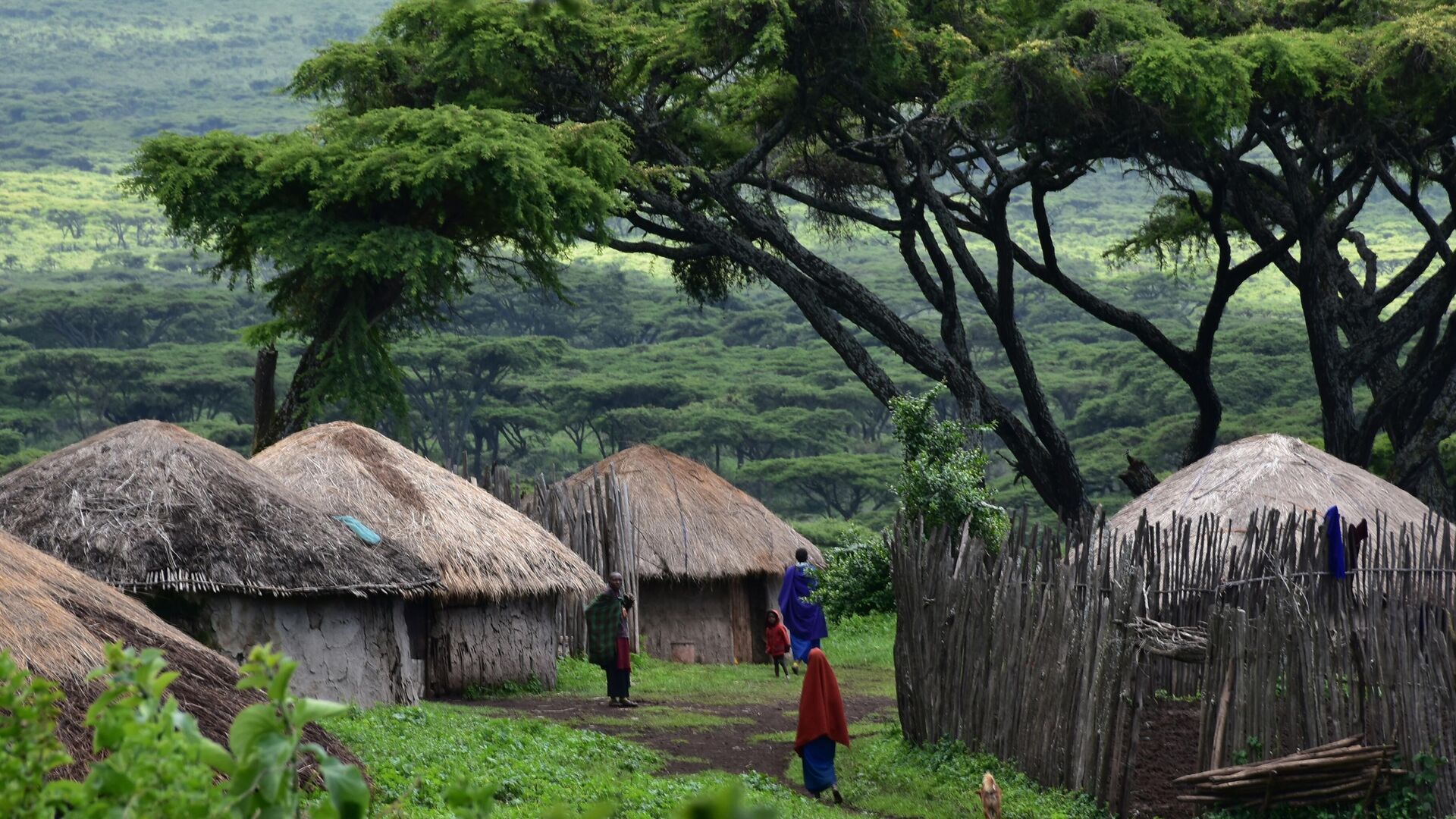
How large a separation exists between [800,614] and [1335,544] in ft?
16.6

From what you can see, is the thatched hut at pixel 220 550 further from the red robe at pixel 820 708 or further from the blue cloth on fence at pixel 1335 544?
the blue cloth on fence at pixel 1335 544

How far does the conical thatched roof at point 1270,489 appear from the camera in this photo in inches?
559

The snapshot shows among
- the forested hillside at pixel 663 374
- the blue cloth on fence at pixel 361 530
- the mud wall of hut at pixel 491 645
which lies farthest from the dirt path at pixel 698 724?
the forested hillside at pixel 663 374

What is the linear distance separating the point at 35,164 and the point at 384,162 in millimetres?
85708

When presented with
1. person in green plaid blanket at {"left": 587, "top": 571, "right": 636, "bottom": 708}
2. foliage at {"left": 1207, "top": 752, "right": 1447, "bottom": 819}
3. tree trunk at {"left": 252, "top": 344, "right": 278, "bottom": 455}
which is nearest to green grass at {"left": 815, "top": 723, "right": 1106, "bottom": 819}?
foliage at {"left": 1207, "top": 752, "right": 1447, "bottom": 819}

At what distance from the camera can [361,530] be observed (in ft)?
39.9

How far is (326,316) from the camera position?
58.3ft

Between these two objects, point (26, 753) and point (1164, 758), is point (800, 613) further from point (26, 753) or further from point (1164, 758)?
point (26, 753)

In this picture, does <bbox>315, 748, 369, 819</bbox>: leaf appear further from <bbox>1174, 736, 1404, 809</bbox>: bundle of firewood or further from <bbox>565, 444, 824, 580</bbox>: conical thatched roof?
<bbox>565, 444, 824, 580</bbox>: conical thatched roof

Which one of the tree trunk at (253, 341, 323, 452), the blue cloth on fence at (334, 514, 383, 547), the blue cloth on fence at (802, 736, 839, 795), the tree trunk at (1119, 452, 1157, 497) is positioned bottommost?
the blue cloth on fence at (802, 736, 839, 795)

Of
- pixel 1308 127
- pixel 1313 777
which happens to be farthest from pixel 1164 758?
pixel 1308 127

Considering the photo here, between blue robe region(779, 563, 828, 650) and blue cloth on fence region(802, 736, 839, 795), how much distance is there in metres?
4.53

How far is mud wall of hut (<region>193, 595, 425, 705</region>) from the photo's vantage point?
1119 cm

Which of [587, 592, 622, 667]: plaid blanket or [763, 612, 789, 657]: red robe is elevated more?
[587, 592, 622, 667]: plaid blanket
